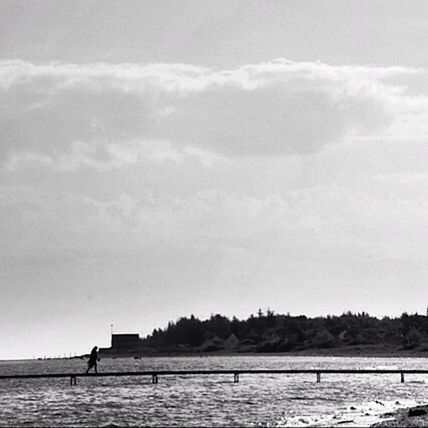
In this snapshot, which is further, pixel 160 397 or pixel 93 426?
pixel 160 397

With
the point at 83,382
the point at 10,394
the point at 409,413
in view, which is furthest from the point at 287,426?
the point at 83,382

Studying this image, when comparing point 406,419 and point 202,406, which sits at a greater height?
point 202,406

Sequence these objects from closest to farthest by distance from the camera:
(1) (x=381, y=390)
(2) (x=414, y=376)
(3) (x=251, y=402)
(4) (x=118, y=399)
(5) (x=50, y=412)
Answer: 1. (5) (x=50, y=412)
2. (3) (x=251, y=402)
3. (4) (x=118, y=399)
4. (1) (x=381, y=390)
5. (2) (x=414, y=376)

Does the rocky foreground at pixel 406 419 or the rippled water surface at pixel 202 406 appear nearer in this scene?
the rocky foreground at pixel 406 419

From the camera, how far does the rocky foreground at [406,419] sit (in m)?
51.3

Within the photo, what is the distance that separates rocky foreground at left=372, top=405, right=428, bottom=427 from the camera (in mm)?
51325

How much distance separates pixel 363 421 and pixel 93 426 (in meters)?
17.4

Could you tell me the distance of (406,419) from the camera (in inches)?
2165

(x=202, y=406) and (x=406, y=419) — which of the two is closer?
(x=406, y=419)

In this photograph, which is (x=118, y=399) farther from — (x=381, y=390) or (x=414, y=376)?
(x=414, y=376)

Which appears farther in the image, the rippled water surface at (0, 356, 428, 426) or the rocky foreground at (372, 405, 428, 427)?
the rippled water surface at (0, 356, 428, 426)

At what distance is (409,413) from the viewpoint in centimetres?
5875

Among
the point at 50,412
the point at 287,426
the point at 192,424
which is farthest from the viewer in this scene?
the point at 50,412

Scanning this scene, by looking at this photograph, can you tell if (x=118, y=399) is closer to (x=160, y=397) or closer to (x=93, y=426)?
(x=160, y=397)
